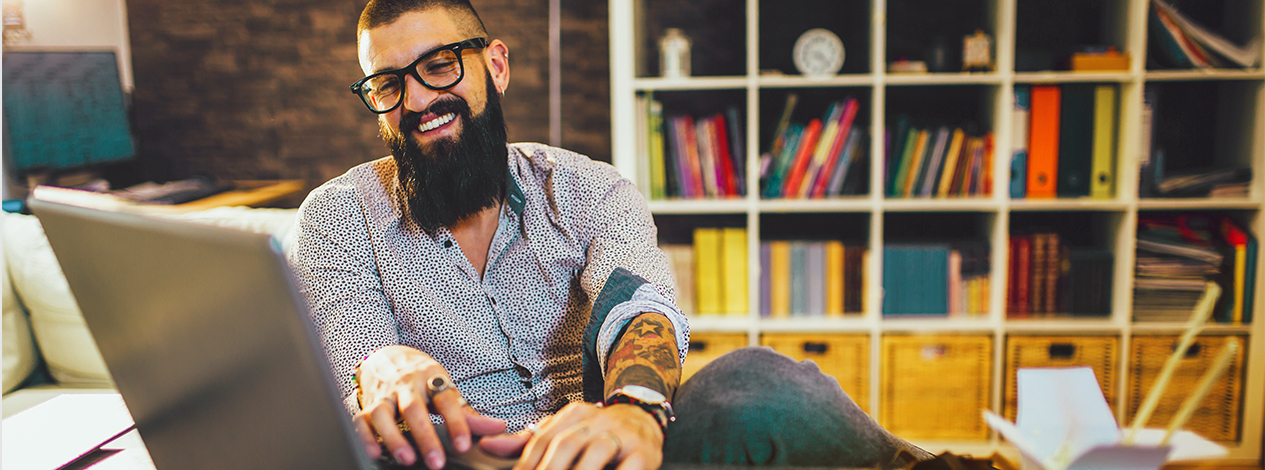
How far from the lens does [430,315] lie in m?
1.21

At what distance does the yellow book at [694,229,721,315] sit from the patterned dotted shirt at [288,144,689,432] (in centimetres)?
94

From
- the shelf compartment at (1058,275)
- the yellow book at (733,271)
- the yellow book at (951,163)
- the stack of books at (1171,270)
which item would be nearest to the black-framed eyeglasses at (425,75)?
the yellow book at (733,271)

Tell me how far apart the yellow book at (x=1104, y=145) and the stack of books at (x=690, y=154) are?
1020 mm

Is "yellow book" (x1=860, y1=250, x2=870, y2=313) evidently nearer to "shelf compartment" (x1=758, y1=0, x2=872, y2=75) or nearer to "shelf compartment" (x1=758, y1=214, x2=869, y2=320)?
"shelf compartment" (x1=758, y1=214, x2=869, y2=320)

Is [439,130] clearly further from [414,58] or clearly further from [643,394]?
[643,394]

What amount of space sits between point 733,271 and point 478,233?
113 cm

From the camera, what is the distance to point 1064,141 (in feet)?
6.93

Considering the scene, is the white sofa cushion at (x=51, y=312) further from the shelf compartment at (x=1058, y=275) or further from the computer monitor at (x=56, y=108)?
the shelf compartment at (x=1058, y=275)

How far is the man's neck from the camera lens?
1.29 metres

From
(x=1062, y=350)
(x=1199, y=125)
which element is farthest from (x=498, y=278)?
(x=1199, y=125)

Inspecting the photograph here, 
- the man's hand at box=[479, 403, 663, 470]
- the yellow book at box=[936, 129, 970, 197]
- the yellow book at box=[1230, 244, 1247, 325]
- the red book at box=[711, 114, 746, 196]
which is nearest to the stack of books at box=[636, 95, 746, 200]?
the red book at box=[711, 114, 746, 196]

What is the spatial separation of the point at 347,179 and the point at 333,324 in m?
0.29

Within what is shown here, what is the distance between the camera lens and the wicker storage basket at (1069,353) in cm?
215

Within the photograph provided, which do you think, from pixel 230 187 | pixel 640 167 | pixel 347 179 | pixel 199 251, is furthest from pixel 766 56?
pixel 199 251
